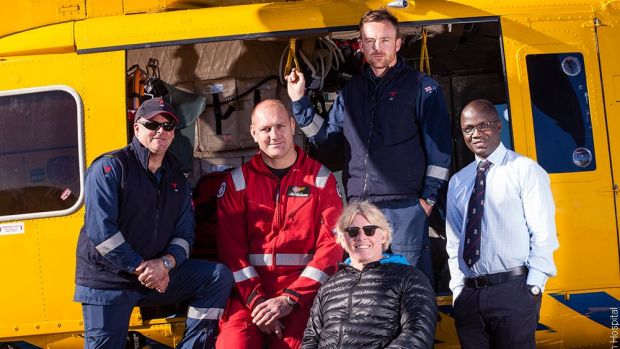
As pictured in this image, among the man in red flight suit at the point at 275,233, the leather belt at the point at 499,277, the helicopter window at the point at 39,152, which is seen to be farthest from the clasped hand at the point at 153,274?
the leather belt at the point at 499,277

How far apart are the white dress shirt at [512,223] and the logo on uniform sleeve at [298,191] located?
0.91 m

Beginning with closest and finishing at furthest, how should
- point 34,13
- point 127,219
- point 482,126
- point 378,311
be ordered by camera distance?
point 378,311
point 482,126
point 127,219
point 34,13

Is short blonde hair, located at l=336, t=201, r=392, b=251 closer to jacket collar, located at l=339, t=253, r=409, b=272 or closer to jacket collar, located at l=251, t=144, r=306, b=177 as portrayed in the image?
jacket collar, located at l=339, t=253, r=409, b=272

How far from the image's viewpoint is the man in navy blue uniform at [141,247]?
4418 millimetres

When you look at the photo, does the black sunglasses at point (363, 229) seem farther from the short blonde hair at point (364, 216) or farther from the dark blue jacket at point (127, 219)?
the dark blue jacket at point (127, 219)

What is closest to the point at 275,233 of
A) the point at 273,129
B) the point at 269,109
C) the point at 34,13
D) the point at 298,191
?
the point at 298,191

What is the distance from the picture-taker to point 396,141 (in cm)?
492

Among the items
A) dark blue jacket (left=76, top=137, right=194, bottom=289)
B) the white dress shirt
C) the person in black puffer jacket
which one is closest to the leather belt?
the white dress shirt

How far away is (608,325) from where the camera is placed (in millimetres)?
5176

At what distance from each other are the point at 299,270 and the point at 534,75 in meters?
2.08

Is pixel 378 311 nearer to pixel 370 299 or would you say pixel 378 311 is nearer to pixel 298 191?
pixel 370 299

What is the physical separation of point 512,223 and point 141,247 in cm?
211

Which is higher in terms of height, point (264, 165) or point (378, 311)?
point (264, 165)

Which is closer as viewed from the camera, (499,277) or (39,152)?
(499,277)
